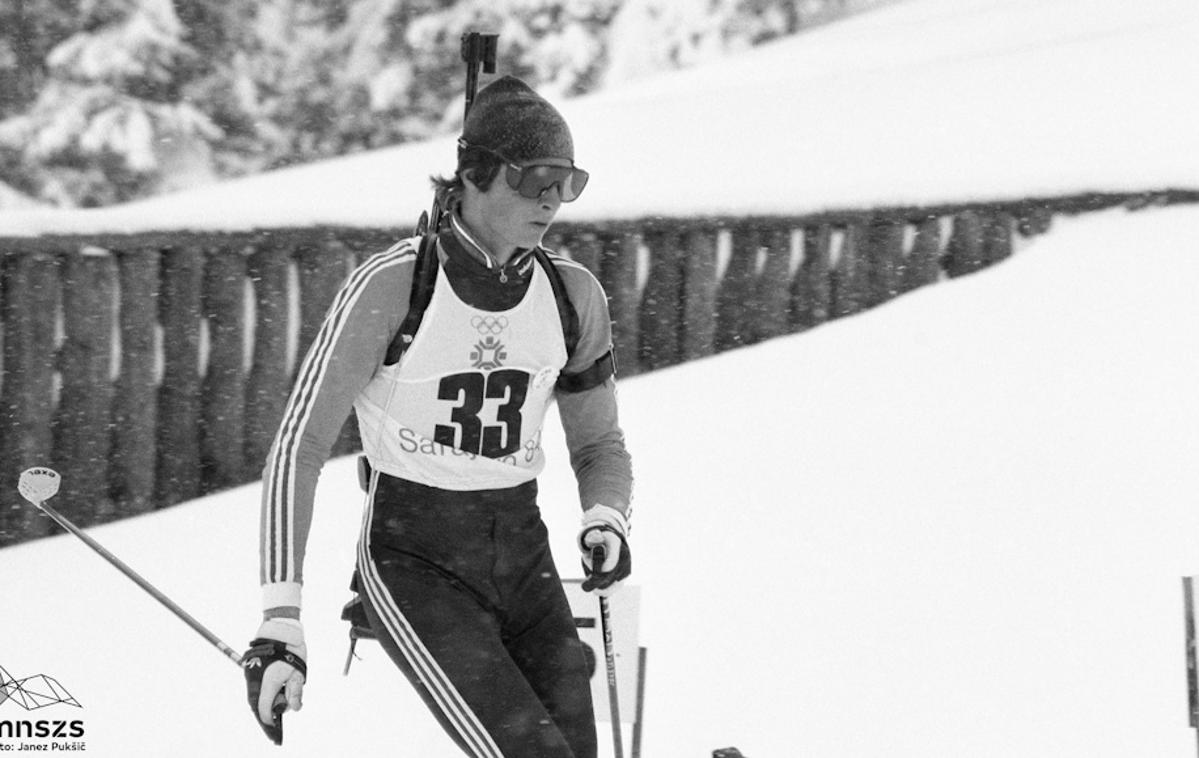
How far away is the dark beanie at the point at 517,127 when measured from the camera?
10.6 ft

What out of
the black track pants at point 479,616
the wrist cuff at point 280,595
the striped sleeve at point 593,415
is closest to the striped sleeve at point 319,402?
the wrist cuff at point 280,595

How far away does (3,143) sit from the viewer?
18.1 m

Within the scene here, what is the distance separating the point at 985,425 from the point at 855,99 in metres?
4.53

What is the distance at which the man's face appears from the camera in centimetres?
324

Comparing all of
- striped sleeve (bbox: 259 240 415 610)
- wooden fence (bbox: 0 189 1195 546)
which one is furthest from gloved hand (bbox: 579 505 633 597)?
wooden fence (bbox: 0 189 1195 546)

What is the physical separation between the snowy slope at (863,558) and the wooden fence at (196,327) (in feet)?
0.70

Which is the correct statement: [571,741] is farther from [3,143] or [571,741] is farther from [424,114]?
[424,114]

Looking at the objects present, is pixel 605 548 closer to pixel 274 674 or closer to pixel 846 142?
pixel 274 674

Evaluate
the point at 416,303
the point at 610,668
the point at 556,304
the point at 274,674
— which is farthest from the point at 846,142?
the point at 274,674

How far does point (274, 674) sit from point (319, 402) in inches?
22.5

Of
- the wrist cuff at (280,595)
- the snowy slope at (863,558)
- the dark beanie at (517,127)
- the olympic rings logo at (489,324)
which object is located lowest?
the snowy slope at (863,558)

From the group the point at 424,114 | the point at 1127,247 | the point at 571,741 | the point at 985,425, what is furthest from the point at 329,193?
the point at 424,114

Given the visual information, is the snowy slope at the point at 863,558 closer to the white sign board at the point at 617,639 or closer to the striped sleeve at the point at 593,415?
the white sign board at the point at 617,639

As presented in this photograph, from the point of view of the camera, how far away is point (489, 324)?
330 cm
